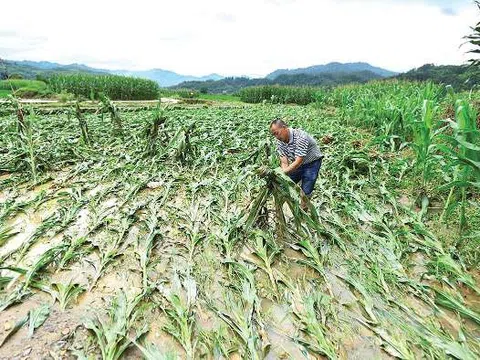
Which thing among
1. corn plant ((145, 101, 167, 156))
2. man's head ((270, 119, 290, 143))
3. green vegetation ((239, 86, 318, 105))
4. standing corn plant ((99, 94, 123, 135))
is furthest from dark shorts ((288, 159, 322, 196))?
green vegetation ((239, 86, 318, 105))

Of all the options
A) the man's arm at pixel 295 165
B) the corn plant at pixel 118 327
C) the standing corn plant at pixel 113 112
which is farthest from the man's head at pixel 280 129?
→ the standing corn plant at pixel 113 112

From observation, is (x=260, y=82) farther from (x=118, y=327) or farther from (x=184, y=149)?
(x=118, y=327)

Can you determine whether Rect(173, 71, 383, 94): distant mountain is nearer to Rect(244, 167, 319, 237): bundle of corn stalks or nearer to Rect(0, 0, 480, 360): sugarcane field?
Rect(0, 0, 480, 360): sugarcane field

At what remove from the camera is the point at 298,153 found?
3.83 meters

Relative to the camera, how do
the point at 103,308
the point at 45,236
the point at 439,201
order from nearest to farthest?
the point at 103,308 → the point at 45,236 → the point at 439,201

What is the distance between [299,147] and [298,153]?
0.24 ft

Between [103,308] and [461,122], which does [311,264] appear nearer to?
[103,308]

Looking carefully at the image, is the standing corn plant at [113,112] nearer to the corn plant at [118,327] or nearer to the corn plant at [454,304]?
the corn plant at [118,327]

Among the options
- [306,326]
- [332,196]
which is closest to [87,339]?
[306,326]

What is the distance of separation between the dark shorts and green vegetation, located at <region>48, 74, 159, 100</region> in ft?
59.2

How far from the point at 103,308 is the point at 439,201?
13.6 ft

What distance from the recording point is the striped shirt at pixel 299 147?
3.84 m

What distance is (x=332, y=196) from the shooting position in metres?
4.59

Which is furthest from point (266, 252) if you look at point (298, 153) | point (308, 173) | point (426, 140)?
point (426, 140)
